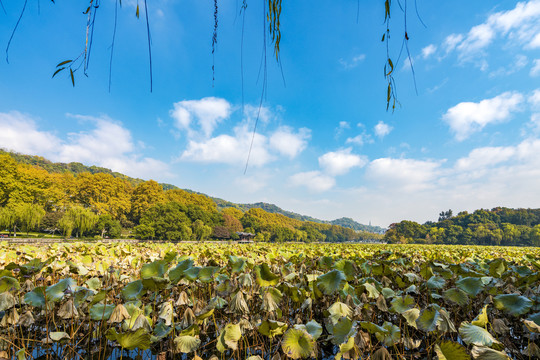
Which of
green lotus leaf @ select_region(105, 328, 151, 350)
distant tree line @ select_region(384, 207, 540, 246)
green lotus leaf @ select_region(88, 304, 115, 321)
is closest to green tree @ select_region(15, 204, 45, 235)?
green lotus leaf @ select_region(88, 304, 115, 321)

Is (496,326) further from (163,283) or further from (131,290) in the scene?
(131,290)

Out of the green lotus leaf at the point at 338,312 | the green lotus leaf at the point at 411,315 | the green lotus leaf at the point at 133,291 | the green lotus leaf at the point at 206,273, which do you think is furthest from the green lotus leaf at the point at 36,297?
the green lotus leaf at the point at 411,315

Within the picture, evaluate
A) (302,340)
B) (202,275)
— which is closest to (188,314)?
(202,275)

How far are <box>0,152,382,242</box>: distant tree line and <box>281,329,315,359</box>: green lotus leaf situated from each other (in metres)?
38.8

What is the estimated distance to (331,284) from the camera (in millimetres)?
2211

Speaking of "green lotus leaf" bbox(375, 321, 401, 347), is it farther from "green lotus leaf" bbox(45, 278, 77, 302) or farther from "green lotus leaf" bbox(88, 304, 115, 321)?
"green lotus leaf" bbox(45, 278, 77, 302)

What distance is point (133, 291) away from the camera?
2.26 m

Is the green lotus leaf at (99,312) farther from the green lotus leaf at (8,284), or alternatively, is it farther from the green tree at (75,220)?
the green tree at (75,220)

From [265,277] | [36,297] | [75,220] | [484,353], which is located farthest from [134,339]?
[75,220]

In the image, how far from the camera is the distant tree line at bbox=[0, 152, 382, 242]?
31.3 m

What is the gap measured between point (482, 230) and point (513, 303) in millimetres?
82886

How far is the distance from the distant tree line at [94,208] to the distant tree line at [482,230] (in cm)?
4235

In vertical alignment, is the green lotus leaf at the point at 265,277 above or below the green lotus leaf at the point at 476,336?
above

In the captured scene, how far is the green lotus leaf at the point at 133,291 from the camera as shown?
2.21 meters
